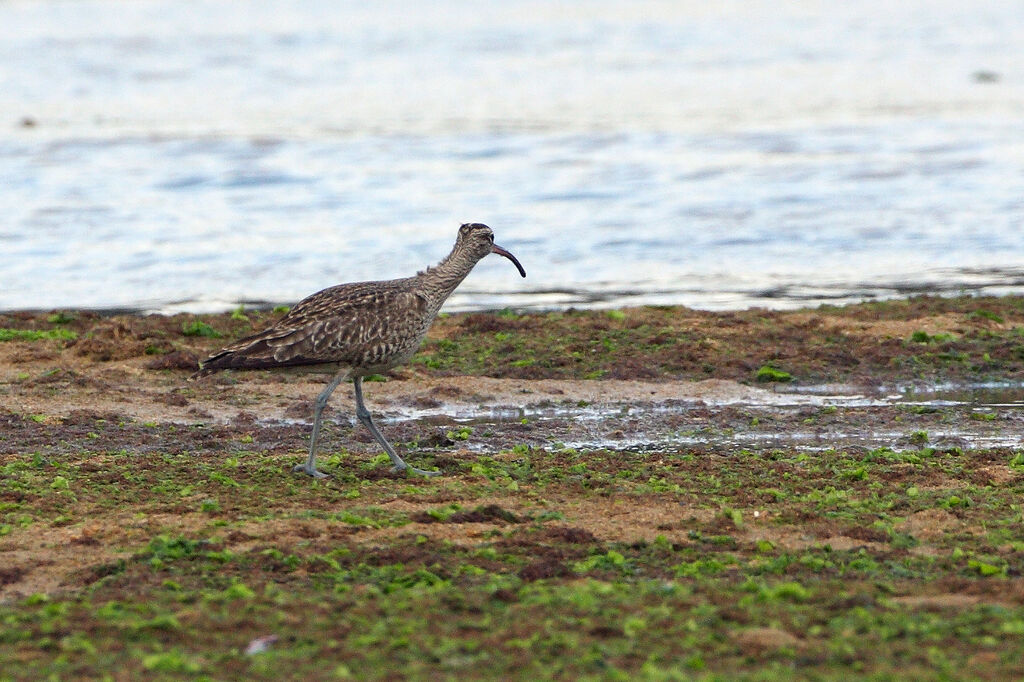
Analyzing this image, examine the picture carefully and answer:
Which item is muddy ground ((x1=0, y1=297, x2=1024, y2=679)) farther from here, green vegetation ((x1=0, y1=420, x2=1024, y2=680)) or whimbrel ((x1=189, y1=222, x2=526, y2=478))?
whimbrel ((x1=189, y1=222, x2=526, y2=478))

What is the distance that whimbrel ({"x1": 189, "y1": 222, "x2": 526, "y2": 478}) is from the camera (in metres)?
9.84

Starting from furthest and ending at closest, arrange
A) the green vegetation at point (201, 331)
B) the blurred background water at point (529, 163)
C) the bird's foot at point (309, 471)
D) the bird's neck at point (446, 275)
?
the blurred background water at point (529, 163)
the green vegetation at point (201, 331)
the bird's neck at point (446, 275)
the bird's foot at point (309, 471)

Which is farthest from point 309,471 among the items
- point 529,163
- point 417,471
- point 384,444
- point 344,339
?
point 529,163

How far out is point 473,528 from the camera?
827 centimetres

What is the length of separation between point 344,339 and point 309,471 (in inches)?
34.0

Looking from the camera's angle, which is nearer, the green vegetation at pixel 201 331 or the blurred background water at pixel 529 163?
the green vegetation at pixel 201 331

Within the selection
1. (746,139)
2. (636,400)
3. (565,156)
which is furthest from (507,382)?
(746,139)

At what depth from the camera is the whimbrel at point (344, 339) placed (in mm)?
9844

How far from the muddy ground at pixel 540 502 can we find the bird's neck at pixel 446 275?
1055 millimetres

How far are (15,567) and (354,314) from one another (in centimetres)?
300

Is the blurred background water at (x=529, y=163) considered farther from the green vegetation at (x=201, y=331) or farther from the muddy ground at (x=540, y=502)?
the muddy ground at (x=540, y=502)

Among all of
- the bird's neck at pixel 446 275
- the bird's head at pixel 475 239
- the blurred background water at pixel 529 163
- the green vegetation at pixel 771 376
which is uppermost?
the blurred background water at pixel 529 163

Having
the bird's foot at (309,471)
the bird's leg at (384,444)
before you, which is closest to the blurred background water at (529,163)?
the bird's leg at (384,444)

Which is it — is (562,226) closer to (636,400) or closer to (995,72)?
(636,400)
